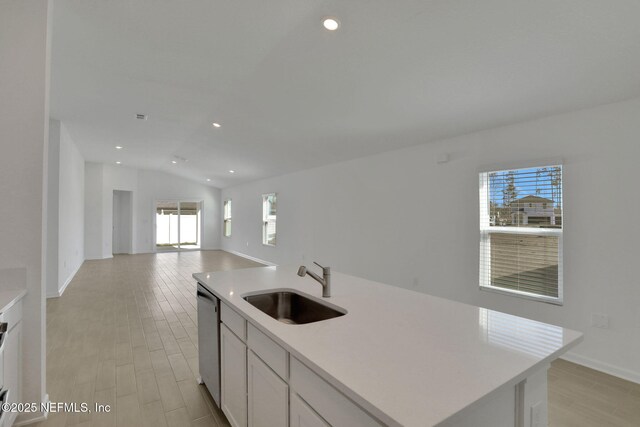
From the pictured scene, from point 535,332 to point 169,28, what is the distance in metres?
3.23

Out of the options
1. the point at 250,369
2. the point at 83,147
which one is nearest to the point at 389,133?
the point at 250,369

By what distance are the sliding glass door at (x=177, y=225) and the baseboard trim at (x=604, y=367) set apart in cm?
1118

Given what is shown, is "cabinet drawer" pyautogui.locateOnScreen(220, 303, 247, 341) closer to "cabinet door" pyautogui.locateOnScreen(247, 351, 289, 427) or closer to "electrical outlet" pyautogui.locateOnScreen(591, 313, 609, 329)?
"cabinet door" pyautogui.locateOnScreen(247, 351, 289, 427)

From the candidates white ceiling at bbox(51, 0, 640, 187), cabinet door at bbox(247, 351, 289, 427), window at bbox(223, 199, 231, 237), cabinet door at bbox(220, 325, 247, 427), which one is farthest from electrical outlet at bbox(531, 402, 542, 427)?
window at bbox(223, 199, 231, 237)

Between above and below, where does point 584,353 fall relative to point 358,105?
below

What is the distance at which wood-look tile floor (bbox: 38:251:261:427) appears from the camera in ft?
6.92

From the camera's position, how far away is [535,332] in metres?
1.29

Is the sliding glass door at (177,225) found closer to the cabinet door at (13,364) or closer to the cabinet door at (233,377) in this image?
the cabinet door at (13,364)

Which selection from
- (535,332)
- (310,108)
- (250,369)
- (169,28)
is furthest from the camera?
(310,108)

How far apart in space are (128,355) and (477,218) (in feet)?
12.9

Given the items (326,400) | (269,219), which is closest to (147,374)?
(326,400)

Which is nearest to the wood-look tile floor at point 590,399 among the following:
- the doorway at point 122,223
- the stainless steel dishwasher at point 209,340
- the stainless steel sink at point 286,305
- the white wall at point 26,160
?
the stainless steel sink at point 286,305

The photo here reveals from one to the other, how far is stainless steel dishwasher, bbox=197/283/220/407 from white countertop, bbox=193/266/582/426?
37cm

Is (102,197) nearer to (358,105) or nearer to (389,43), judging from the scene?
(358,105)
